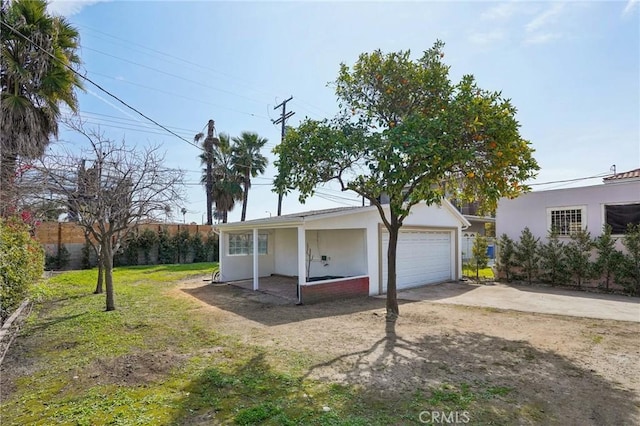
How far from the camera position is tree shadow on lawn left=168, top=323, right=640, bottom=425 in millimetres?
3512

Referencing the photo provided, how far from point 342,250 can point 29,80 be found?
427 inches

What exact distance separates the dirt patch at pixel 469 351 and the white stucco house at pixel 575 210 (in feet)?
20.5

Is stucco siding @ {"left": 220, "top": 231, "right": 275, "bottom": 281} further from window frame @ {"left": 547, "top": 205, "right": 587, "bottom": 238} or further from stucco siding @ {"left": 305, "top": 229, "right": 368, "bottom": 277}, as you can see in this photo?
window frame @ {"left": 547, "top": 205, "right": 587, "bottom": 238}

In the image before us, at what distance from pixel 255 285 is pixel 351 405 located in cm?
887

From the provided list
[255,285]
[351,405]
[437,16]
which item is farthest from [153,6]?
[351,405]

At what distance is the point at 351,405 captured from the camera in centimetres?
376

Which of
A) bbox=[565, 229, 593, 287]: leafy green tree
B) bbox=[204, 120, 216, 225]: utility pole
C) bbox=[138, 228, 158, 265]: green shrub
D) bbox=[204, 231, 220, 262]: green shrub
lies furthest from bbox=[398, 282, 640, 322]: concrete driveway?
bbox=[204, 120, 216, 225]: utility pole

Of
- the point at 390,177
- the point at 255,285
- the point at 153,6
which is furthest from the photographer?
the point at 255,285

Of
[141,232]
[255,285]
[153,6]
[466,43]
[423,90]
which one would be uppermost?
[153,6]

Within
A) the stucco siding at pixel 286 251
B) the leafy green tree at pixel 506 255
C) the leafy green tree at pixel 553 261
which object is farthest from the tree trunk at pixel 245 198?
the leafy green tree at pixel 553 261

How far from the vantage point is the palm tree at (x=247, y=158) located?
84.2ft

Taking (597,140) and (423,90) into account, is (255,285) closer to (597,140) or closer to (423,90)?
(423,90)

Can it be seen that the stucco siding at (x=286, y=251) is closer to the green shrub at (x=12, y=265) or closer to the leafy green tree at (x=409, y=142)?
the leafy green tree at (x=409, y=142)

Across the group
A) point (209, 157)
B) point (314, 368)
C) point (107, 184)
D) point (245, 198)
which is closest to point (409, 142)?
point (314, 368)
